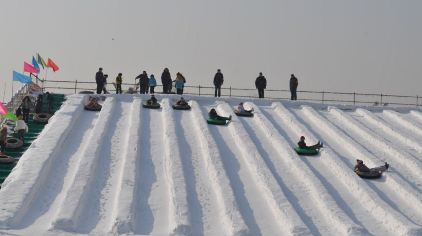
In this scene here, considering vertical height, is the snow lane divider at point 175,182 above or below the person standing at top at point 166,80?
below

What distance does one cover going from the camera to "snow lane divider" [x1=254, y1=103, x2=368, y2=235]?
17.1 meters

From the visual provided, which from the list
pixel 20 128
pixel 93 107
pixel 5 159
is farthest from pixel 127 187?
pixel 93 107

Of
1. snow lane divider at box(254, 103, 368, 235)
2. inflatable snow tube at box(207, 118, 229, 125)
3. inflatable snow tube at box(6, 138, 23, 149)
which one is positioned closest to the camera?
snow lane divider at box(254, 103, 368, 235)

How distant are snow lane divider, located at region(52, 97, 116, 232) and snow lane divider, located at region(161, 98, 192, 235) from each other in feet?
6.44

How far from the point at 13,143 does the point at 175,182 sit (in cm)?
585

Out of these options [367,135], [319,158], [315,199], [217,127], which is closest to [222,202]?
[315,199]

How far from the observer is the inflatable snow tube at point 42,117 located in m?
25.1

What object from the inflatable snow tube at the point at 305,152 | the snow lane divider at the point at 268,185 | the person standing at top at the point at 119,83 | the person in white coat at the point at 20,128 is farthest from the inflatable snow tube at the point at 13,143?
the person standing at top at the point at 119,83

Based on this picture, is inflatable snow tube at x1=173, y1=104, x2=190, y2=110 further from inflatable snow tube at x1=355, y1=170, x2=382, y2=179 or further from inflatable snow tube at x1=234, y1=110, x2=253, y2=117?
inflatable snow tube at x1=355, y1=170, x2=382, y2=179

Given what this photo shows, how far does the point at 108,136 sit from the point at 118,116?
3.07 meters

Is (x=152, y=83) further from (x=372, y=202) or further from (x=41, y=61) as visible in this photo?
Result: (x=372, y=202)

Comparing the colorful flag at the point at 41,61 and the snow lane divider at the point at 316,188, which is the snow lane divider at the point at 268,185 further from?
the colorful flag at the point at 41,61

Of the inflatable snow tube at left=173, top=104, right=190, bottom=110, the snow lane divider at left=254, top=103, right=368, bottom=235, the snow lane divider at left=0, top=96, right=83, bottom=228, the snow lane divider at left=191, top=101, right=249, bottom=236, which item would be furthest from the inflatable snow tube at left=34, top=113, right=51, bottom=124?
the snow lane divider at left=254, top=103, right=368, bottom=235

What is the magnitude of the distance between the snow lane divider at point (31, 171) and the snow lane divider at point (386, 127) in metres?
11.4
